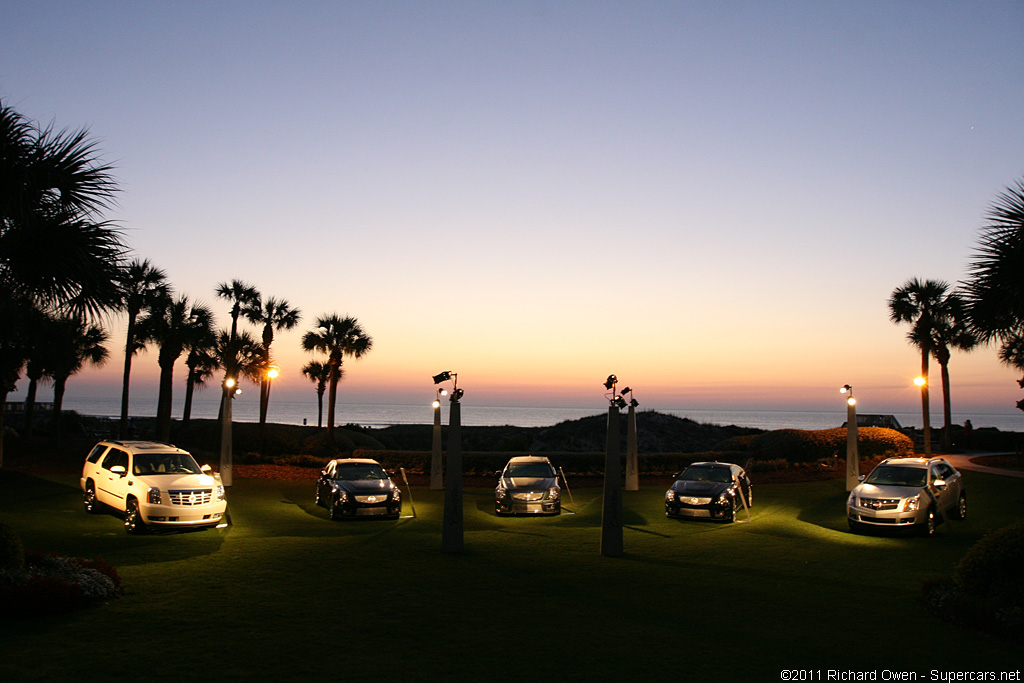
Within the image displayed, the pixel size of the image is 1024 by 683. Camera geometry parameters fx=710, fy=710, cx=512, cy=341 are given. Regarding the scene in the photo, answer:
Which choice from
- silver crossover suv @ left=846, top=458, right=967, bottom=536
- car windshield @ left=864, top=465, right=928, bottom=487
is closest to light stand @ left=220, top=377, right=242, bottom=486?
silver crossover suv @ left=846, top=458, right=967, bottom=536

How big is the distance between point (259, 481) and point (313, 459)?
5.49 metres

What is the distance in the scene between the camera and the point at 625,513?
20656mm

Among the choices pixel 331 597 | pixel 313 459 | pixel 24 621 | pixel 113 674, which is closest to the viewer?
pixel 113 674

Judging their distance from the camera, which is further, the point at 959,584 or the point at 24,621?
the point at 959,584

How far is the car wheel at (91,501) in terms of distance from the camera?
1777 centimetres

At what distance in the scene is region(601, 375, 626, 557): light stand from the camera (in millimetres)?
14203

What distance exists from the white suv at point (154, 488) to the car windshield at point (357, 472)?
3.76 m

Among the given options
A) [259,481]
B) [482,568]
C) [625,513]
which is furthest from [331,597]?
[259,481]

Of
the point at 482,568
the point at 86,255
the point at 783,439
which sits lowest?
the point at 482,568

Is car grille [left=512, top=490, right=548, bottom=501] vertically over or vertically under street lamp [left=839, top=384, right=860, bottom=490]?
under

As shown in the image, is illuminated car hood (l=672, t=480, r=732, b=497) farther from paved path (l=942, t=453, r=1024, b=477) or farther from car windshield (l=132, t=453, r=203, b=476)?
→ paved path (l=942, t=453, r=1024, b=477)

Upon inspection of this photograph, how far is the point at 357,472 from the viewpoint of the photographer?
20.2m

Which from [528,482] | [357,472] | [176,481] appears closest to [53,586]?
[176,481]

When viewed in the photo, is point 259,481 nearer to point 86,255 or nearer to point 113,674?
point 86,255
